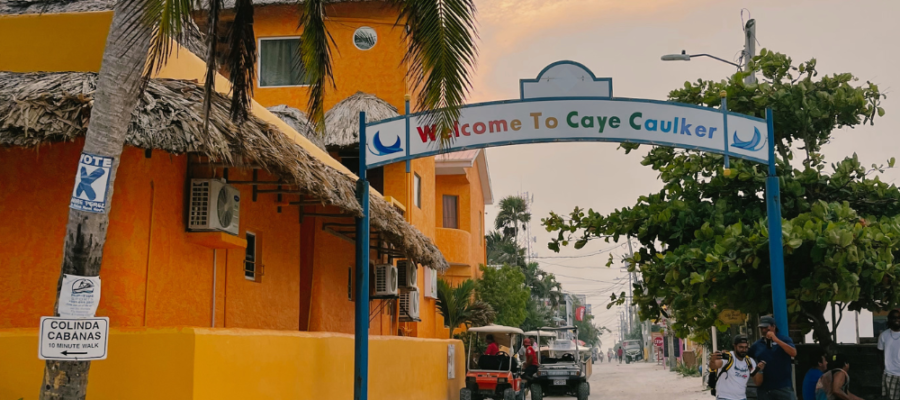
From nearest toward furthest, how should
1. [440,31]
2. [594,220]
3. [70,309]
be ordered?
[70,309], [440,31], [594,220]

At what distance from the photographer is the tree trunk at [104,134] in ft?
24.0

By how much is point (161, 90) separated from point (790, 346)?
7334mm

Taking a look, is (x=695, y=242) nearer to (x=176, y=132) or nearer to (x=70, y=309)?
(x=176, y=132)

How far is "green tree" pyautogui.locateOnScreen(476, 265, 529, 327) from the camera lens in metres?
36.5

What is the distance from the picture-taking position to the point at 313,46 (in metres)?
9.53

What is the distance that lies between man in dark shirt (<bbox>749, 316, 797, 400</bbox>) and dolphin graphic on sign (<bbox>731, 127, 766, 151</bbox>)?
3.04 metres

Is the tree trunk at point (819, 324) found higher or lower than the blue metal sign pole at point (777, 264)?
lower

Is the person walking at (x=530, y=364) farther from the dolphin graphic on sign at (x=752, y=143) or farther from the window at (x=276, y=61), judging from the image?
the dolphin graphic on sign at (x=752, y=143)

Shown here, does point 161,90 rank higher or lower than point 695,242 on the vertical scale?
higher

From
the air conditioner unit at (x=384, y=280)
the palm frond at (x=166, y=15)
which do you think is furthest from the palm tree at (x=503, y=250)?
the palm frond at (x=166, y=15)

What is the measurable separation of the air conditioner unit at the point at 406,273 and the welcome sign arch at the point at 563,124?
818 centimetres

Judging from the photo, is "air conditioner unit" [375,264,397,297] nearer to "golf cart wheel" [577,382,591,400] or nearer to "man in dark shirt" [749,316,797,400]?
"golf cart wheel" [577,382,591,400]

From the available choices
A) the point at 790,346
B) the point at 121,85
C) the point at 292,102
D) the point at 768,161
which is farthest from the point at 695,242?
the point at 292,102

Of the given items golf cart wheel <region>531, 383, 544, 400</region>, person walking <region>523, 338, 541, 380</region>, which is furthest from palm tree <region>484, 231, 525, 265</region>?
golf cart wheel <region>531, 383, 544, 400</region>
